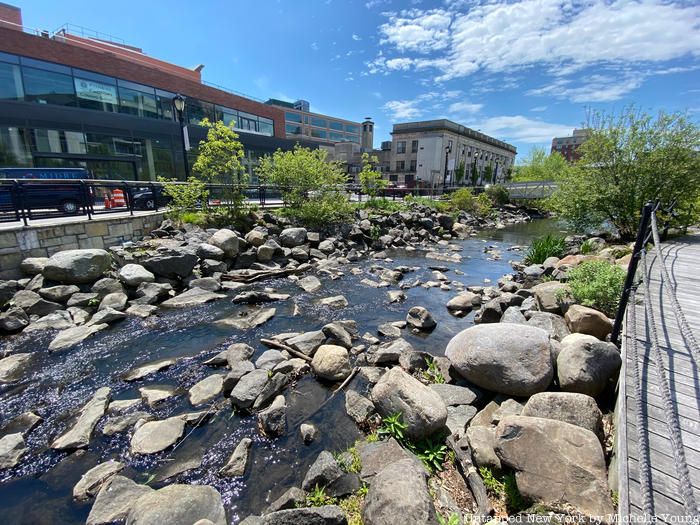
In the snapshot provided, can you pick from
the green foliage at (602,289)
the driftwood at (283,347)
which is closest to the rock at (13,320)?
the driftwood at (283,347)

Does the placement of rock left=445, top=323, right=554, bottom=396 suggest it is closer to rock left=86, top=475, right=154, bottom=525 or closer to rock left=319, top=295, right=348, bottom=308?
rock left=319, top=295, right=348, bottom=308

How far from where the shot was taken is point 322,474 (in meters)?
3.27

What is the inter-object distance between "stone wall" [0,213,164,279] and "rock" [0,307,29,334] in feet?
7.06

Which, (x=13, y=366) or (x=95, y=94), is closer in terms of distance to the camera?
(x=13, y=366)

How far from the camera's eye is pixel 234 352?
5777 mm

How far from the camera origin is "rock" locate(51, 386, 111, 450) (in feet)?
12.7

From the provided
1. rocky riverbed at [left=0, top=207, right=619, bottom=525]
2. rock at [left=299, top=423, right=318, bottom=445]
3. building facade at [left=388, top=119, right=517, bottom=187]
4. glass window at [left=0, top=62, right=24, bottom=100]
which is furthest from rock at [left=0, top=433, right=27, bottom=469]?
building facade at [left=388, top=119, right=517, bottom=187]

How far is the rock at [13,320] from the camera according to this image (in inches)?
262

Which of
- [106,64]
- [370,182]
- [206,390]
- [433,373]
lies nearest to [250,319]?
[206,390]

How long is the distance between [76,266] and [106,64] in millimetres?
25374

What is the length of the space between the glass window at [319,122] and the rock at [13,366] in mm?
79358

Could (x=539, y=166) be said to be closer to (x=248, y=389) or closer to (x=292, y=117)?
(x=292, y=117)

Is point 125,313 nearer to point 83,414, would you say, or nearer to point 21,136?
point 83,414

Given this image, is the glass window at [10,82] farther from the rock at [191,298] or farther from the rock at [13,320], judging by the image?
the rock at [191,298]
